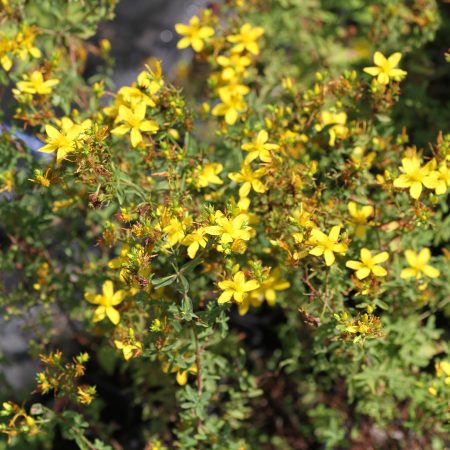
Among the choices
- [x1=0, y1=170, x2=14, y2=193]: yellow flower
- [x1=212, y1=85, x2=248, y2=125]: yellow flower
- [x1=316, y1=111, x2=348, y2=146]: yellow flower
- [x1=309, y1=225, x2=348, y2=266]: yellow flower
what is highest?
[x1=316, y1=111, x2=348, y2=146]: yellow flower

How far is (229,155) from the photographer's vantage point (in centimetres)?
253

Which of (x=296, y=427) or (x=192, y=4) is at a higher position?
(x=192, y=4)

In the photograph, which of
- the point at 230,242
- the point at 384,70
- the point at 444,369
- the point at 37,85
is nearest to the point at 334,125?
the point at 384,70

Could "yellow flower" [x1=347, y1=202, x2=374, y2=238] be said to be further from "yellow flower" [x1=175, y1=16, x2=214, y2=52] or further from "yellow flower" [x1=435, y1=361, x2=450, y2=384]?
"yellow flower" [x1=175, y1=16, x2=214, y2=52]

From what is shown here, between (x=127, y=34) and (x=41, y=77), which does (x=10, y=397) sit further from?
(x=127, y=34)

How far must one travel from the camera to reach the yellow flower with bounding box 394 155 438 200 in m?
1.97

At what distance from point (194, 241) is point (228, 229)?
0.41 feet

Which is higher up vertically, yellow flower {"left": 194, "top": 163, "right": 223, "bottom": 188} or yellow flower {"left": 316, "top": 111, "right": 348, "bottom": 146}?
yellow flower {"left": 316, "top": 111, "right": 348, "bottom": 146}

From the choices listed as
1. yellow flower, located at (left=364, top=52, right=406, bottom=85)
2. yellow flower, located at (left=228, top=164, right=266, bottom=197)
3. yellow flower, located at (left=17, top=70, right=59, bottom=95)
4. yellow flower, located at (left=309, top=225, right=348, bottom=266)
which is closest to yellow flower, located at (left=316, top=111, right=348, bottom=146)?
yellow flower, located at (left=364, top=52, right=406, bottom=85)

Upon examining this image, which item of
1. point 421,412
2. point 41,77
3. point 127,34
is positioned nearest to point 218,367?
point 421,412

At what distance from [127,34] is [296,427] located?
9.75ft

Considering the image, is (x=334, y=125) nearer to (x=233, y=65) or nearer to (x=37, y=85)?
(x=233, y=65)

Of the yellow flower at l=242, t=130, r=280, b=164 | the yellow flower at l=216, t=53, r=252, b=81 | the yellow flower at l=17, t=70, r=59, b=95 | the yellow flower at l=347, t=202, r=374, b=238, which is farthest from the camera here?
the yellow flower at l=216, t=53, r=252, b=81

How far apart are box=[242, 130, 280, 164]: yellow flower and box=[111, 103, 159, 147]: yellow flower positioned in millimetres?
328
